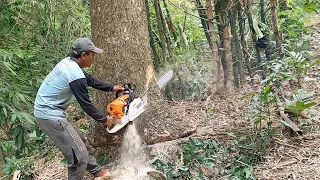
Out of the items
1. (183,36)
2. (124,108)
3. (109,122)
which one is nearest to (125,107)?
(124,108)

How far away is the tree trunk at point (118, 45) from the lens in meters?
3.12

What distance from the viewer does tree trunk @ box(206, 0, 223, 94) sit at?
158 inches

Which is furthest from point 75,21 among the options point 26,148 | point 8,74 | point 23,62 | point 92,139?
point 92,139

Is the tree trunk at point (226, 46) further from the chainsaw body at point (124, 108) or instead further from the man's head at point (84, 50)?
the man's head at point (84, 50)

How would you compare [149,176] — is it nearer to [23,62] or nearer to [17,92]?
[17,92]

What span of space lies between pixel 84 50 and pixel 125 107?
1.94 ft

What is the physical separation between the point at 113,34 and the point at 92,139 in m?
1.06

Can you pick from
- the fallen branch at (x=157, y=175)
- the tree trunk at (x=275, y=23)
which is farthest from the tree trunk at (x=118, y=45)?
the tree trunk at (x=275, y=23)

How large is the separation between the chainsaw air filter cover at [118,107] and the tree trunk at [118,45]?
0.36m

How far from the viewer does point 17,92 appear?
3574 millimetres

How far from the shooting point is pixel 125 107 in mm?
2857

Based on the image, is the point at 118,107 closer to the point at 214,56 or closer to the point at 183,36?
the point at 214,56

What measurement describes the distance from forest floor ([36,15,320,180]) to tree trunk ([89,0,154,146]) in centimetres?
66

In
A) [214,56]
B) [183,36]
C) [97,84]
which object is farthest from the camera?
[183,36]
